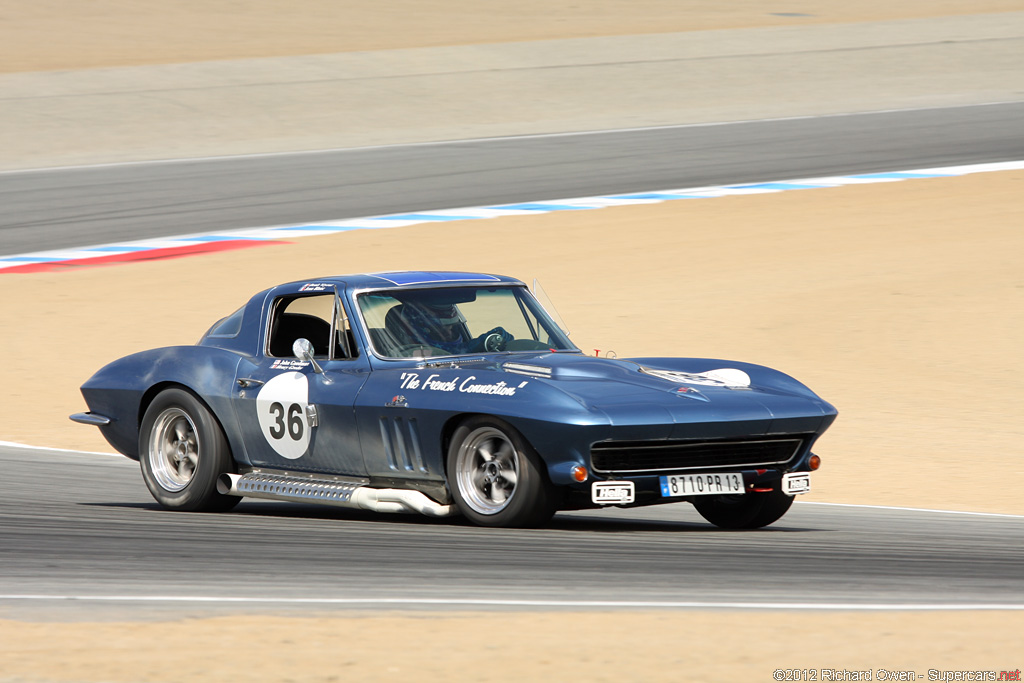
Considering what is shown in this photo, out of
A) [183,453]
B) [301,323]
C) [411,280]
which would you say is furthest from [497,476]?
[183,453]

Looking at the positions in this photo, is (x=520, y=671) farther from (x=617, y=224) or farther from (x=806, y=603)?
(x=617, y=224)

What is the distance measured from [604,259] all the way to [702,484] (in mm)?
11919

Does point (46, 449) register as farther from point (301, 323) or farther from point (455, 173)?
point (455, 173)

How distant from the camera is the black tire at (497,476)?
26.1 feet

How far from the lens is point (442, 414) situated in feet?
27.1

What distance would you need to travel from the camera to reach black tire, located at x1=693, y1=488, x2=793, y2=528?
28.6 feet

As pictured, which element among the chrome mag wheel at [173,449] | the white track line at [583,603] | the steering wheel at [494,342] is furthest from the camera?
the chrome mag wheel at [173,449]

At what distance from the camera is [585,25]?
142ft

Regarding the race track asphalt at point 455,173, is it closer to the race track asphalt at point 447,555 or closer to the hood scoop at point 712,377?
the race track asphalt at point 447,555

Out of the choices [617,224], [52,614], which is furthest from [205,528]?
[617,224]

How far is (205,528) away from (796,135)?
69.8ft

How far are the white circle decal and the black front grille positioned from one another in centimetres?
183

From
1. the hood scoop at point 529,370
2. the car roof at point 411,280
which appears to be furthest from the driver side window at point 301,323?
the hood scoop at point 529,370

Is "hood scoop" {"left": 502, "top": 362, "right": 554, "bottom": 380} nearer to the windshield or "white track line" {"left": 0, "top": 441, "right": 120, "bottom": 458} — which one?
the windshield
